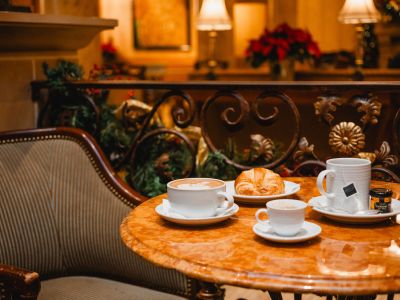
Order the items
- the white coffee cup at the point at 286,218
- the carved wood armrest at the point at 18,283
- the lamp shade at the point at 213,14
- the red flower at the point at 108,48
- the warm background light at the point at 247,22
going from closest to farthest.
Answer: the white coffee cup at the point at 286,218 → the carved wood armrest at the point at 18,283 → the lamp shade at the point at 213,14 → the red flower at the point at 108,48 → the warm background light at the point at 247,22

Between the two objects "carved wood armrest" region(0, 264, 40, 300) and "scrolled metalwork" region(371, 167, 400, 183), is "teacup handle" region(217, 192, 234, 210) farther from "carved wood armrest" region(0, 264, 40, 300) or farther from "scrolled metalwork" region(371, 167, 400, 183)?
"scrolled metalwork" region(371, 167, 400, 183)

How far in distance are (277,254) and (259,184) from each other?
39 cm

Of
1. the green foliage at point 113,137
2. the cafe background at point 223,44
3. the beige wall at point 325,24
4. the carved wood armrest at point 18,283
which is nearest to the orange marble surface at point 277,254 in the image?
the carved wood armrest at point 18,283

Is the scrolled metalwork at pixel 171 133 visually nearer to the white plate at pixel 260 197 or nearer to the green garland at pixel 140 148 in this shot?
the green garland at pixel 140 148

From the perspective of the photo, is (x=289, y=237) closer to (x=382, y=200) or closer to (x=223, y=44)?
(x=382, y=200)

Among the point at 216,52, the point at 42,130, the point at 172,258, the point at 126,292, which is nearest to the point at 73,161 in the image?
the point at 42,130

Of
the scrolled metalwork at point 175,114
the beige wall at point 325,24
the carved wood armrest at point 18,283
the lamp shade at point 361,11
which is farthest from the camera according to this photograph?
the beige wall at point 325,24

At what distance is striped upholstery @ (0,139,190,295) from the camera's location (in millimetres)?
2100

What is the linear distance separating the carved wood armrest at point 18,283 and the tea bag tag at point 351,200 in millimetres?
796

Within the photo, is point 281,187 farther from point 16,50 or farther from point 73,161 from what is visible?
point 16,50

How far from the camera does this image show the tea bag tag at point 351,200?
55.7 inches

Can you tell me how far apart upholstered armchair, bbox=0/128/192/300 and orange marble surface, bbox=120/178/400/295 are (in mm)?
631

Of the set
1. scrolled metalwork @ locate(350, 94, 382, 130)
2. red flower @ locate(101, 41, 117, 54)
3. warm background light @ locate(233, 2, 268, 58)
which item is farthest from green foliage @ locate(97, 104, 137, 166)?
warm background light @ locate(233, 2, 268, 58)

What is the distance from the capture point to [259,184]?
160 cm
